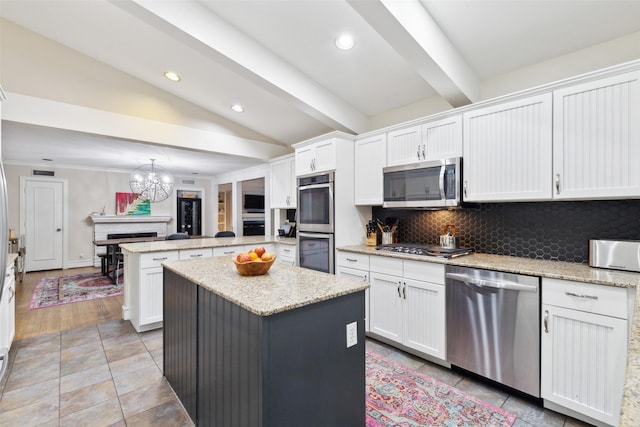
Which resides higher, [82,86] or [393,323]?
[82,86]

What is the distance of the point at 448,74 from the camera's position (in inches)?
94.9

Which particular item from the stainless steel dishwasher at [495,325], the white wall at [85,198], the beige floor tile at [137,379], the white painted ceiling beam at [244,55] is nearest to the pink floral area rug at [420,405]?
the stainless steel dishwasher at [495,325]

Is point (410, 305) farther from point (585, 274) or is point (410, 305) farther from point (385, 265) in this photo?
point (585, 274)

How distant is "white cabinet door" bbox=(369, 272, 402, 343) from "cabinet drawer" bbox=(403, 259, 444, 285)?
141 millimetres

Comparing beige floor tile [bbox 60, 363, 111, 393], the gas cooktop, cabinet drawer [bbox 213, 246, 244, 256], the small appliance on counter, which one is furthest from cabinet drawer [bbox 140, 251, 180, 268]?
the small appliance on counter

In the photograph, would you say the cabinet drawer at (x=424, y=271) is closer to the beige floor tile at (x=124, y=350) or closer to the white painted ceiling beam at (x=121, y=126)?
the beige floor tile at (x=124, y=350)

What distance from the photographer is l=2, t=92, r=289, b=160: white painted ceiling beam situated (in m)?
3.21

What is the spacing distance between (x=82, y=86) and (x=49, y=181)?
449cm

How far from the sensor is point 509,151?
7.72 feet

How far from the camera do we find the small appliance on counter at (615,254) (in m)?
1.87

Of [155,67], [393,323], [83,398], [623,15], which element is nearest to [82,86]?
[155,67]

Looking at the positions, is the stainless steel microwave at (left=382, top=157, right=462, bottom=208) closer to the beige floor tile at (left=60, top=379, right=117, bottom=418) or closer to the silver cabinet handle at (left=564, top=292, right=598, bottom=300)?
the silver cabinet handle at (left=564, top=292, right=598, bottom=300)

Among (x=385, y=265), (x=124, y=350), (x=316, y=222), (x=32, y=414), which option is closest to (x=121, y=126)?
(x=124, y=350)

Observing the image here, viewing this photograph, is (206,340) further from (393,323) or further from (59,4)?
(59,4)
